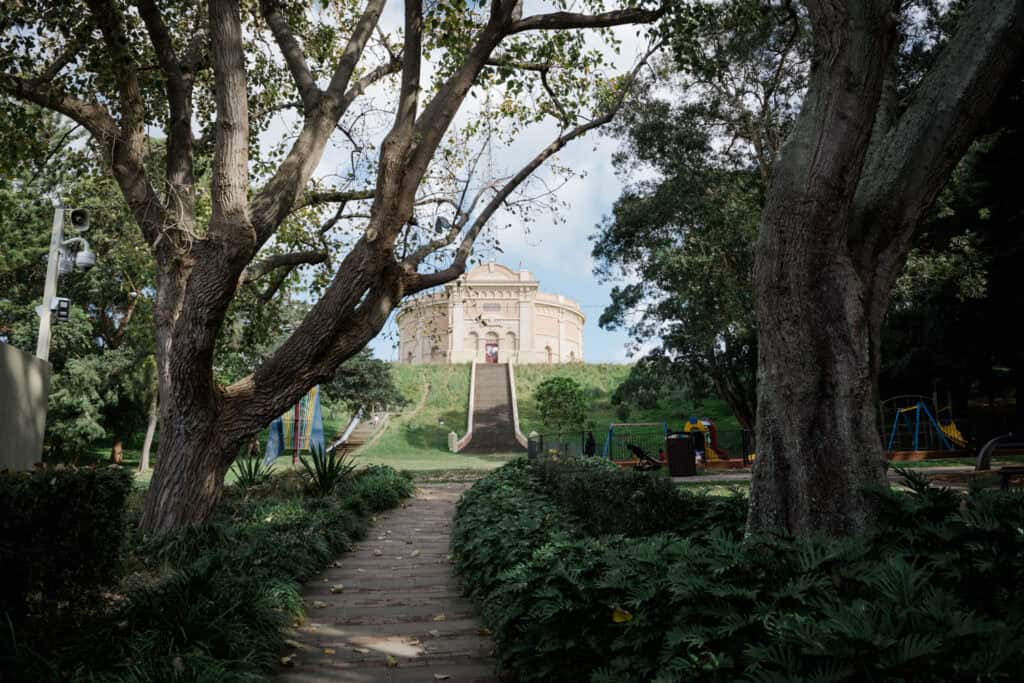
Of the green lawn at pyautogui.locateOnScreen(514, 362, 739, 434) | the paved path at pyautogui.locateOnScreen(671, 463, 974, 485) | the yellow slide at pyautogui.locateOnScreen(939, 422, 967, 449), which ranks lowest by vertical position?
the paved path at pyautogui.locateOnScreen(671, 463, 974, 485)

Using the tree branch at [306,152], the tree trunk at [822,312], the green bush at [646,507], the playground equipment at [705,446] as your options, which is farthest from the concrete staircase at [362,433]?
the tree trunk at [822,312]

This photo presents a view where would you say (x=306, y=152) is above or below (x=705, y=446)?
above

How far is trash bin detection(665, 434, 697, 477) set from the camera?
49.3 ft

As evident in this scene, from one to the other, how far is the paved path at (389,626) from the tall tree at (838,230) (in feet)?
5.90

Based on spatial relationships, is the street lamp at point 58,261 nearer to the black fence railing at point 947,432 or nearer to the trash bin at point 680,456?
the trash bin at point 680,456

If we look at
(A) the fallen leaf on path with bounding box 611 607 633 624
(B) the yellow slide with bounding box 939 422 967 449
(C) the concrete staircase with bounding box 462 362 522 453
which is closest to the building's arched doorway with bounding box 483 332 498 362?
(C) the concrete staircase with bounding box 462 362 522 453

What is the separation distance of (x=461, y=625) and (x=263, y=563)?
1.65m

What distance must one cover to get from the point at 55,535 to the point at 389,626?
2.00 m

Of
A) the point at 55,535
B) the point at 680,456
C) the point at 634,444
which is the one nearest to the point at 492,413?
the point at 634,444

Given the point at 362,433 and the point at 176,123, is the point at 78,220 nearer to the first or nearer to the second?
the point at 176,123

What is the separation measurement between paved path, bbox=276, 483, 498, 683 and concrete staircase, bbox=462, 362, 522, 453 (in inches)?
844

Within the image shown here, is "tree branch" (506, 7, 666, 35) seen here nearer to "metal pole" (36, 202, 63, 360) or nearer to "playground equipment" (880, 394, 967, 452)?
"metal pole" (36, 202, 63, 360)

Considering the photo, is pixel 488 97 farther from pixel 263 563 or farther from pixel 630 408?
pixel 630 408

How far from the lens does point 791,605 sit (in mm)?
1973
